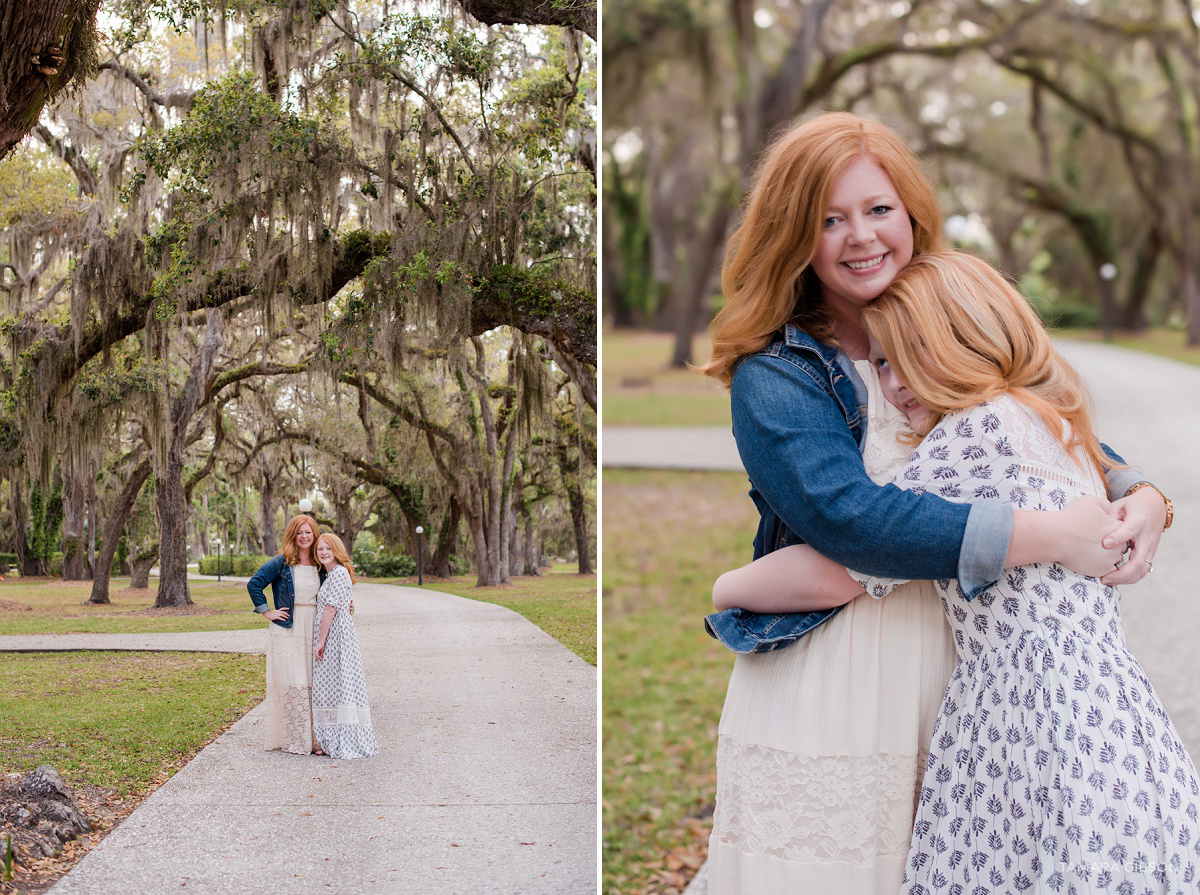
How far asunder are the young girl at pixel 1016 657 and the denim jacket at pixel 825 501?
2.5 inches

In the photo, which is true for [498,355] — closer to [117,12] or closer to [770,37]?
[117,12]

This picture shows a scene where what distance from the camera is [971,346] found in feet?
5.00

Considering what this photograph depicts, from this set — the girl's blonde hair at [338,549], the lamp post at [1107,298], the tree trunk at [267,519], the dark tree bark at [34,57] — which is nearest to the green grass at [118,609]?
the tree trunk at [267,519]

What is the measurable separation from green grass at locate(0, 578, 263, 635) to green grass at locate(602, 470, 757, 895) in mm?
1688

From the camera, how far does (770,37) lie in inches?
576

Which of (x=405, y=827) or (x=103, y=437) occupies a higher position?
(x=103, y=437)

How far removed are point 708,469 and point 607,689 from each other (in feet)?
15.1

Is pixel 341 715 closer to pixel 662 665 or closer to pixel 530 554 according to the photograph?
pixel 530 554

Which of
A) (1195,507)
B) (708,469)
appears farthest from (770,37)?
(1195,507)

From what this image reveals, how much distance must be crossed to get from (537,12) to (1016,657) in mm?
1906

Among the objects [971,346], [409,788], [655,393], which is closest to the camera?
[971,346]

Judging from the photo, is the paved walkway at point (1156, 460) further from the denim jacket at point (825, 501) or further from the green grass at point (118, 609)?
the green grass at point (118, 609)

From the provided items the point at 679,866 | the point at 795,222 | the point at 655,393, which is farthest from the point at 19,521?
the point at 655,393

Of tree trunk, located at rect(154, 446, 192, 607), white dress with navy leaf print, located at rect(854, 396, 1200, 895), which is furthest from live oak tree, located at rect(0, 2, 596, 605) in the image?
white dress with navy leaf print, located at rect(854, 396, 1200, 895)
